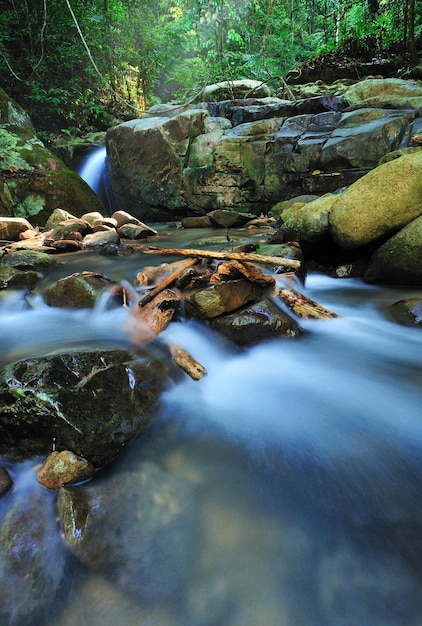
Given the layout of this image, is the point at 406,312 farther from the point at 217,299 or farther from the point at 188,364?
the point at 188,364

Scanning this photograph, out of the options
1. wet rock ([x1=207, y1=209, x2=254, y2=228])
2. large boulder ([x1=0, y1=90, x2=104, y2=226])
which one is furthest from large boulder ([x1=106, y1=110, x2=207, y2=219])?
wet rock ([x1=207, y1=209, x2=254, y2=228])

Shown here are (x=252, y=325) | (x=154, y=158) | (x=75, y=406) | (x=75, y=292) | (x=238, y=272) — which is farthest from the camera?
(x=154, y=158)

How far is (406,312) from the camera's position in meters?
3.77

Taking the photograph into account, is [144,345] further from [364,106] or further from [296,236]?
[364,106]

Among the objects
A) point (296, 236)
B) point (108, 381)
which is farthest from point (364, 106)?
point (108, 381)

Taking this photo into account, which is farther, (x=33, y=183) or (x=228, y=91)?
(x=228, y=91)

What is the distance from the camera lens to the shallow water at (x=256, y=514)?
4.56 feet

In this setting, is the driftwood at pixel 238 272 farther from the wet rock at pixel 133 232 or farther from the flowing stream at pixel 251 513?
the wet rock at pixel 133 232

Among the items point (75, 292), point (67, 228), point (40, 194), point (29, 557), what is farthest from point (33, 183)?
point (29, 557)

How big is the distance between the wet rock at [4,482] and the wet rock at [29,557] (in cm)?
7

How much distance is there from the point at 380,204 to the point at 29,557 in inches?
196

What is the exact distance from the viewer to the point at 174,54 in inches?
1004

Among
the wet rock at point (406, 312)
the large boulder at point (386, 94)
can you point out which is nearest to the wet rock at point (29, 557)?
the wet rock at point (406, 312)

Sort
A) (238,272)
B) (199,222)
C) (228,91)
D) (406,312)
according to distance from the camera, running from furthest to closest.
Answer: (228,91), (199,222), (406,312), (238,272)
